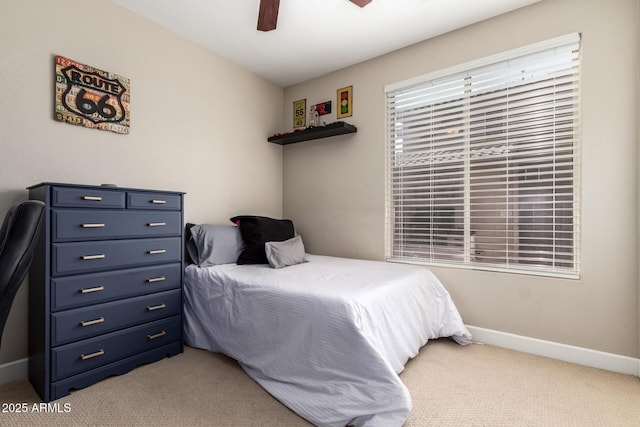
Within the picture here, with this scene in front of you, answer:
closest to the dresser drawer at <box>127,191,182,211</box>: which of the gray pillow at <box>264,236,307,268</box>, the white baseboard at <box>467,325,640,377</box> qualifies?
the gray pillow at <box>264,236,307,268</box>

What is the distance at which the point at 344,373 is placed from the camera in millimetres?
1633

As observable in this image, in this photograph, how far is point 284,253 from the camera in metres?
2.71

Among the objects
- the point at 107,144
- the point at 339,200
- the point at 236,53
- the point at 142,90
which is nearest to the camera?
the point at 107,144

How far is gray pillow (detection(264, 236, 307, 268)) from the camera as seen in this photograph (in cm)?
262

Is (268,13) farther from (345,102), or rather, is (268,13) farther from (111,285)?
(111,285)

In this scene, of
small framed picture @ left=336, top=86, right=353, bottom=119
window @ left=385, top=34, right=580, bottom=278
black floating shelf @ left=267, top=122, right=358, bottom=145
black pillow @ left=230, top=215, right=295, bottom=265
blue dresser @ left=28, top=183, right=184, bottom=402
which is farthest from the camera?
small framed picture @ left=336, top=86, right=353, bottom=119

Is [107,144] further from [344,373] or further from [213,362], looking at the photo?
[344,373]

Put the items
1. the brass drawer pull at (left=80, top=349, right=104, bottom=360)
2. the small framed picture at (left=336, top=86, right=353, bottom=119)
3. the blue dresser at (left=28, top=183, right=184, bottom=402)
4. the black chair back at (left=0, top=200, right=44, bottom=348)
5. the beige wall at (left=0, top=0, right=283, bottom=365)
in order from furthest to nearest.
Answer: the small framed picture at (left=336, top=86, right=353, bottom=119) → the beige wall at (left=0, top=0, right=283, bottom=365) → the brass drawer pull at (left=80, top=349, right=104, bottom=360) → the blue dresser at (left=28, top=183, right=184, bottom=402) → the black chair back at (left=0, top=200, right=44, bottom=348)

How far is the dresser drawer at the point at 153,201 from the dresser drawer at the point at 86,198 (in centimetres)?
6

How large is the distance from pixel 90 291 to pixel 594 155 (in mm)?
3376

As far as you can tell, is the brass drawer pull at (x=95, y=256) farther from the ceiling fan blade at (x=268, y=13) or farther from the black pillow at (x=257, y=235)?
the ceiling fan blade at (x=268, y=13)

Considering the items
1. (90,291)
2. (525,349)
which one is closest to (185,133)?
(90,291)

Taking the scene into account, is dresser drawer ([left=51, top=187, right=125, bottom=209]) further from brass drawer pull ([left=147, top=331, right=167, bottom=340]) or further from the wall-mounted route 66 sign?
brass drawer pull ([left=147, top=331, right=167, bottom=340])

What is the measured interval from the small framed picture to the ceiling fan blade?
4.16 feet
